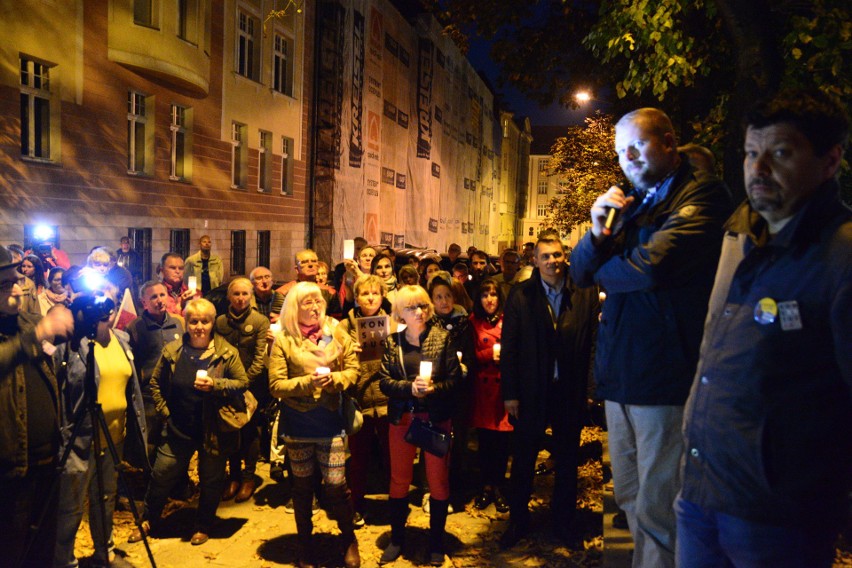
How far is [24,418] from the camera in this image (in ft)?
12.1

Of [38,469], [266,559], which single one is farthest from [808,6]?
[38,469]

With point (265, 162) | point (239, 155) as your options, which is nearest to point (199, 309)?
point (239, 155)

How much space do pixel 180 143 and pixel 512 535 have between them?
42.1 ft

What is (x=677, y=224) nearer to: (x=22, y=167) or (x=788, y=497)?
(x=788, y=497)

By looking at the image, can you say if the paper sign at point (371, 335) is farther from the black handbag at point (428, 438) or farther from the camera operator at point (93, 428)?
the camera operator at point (93, 428)

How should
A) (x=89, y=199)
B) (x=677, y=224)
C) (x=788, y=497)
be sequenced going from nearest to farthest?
1. (x=788, y=497)
2. (x=677, y=224)
3. (x=89, y=199)

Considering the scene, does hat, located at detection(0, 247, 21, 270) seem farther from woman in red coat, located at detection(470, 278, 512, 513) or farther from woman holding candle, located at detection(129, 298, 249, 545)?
woman in red coat, located at detection(470, 278, 512, 513)

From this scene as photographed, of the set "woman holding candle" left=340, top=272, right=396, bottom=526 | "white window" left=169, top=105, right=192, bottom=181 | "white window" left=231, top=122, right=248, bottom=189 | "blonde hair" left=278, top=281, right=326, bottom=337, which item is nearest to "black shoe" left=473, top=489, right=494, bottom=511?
"woman holding candle" left=340, top=272, right=396, bottom=526

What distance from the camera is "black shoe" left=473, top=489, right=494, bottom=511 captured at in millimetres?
6316

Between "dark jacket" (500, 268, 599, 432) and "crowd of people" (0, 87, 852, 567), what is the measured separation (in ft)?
0.05

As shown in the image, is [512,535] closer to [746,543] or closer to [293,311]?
[293,311]

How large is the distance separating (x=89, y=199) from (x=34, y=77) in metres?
2.21

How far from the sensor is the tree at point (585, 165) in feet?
84.4

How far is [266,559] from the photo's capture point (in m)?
5.25
